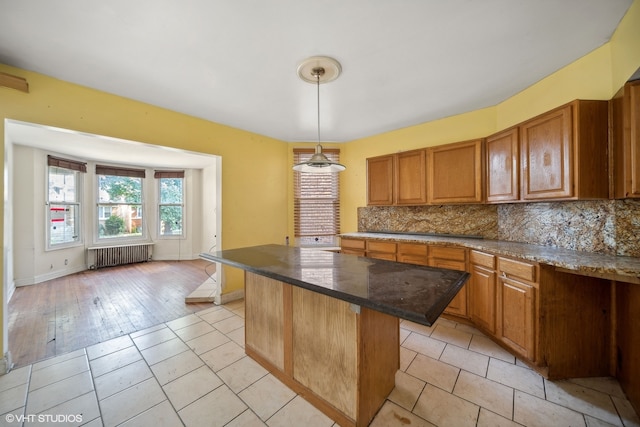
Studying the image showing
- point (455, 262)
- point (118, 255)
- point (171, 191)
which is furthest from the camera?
point (171, 191)

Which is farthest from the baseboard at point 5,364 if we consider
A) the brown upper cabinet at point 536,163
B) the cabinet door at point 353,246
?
the brown upper cabinet at point 536,163

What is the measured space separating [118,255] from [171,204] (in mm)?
1706

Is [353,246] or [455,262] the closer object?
[455,262]

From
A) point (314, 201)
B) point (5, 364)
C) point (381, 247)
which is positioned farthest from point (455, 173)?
point (5, 364)

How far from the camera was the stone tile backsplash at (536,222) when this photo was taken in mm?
1746

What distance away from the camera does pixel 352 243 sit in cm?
346

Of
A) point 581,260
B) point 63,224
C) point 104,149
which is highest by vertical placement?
point 104,149

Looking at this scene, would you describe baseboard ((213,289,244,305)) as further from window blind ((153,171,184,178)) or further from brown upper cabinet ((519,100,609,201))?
window blind ((153,171,184,178))

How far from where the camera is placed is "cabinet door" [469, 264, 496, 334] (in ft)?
7.39

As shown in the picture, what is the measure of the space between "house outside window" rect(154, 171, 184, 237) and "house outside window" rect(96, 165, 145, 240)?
439mm

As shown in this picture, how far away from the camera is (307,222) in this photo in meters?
4.16

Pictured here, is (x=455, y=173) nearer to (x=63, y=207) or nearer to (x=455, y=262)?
(x=455, y=262)

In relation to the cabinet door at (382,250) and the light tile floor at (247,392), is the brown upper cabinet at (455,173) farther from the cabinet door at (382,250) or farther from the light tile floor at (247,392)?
the light tile floor at (247,392)

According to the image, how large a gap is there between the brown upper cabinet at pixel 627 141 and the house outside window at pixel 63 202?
8.04m
